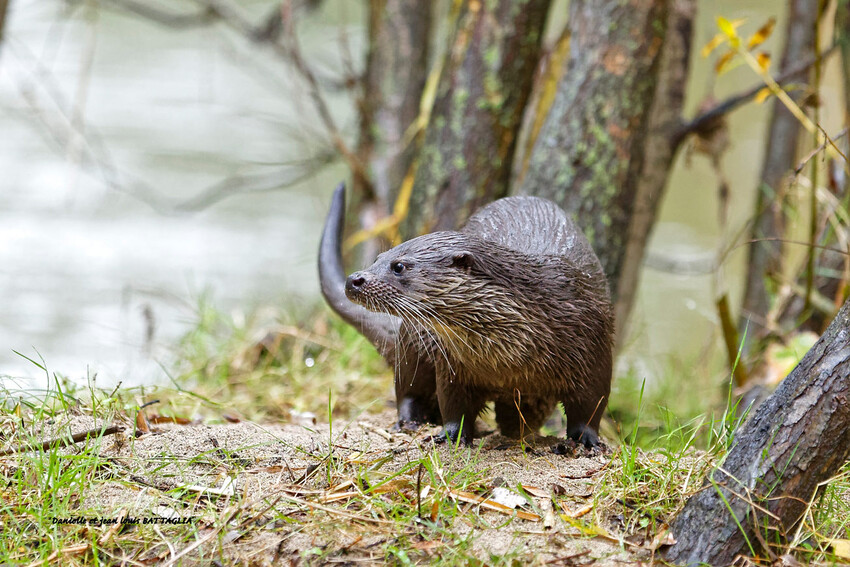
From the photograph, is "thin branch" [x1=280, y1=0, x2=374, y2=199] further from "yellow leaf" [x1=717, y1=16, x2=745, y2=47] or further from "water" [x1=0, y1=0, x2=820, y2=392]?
"water" [x1=0, y1=0, x2=820, y2=392]

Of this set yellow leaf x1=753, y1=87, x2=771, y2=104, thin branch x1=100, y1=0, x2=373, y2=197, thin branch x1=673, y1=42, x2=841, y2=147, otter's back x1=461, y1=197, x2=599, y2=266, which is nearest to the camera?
otter's back x1=461, y1=197, x2=599, y2=266

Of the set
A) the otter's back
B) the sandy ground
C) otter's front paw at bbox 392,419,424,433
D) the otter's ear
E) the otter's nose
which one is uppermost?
the otter's back

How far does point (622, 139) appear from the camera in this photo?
3.52 m

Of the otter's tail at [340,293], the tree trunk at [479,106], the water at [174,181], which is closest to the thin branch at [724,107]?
the tree trunk at [479,106]

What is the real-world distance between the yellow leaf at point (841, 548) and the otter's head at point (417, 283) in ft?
3.60

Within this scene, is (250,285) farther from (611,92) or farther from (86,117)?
(611,92)

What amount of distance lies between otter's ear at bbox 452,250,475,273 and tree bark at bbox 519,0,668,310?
1.25 m

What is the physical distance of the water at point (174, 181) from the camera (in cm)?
805

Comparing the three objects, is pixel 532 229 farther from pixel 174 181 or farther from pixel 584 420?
pixel 174 181

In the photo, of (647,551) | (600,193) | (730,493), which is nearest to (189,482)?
(647,551)

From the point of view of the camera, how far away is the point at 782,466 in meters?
1.84

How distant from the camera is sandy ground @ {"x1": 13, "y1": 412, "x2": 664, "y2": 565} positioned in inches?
75.0

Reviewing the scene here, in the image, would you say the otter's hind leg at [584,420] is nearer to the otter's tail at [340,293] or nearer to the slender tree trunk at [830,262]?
the otter's tail at [340,293]

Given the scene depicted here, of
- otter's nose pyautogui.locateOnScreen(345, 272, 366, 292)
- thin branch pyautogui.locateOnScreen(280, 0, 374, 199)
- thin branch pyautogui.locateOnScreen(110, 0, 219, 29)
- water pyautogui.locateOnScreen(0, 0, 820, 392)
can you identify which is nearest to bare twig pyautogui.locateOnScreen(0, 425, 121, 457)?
otter's nose pyautogui.locateOnScreen(345, 272, 366, 292)
